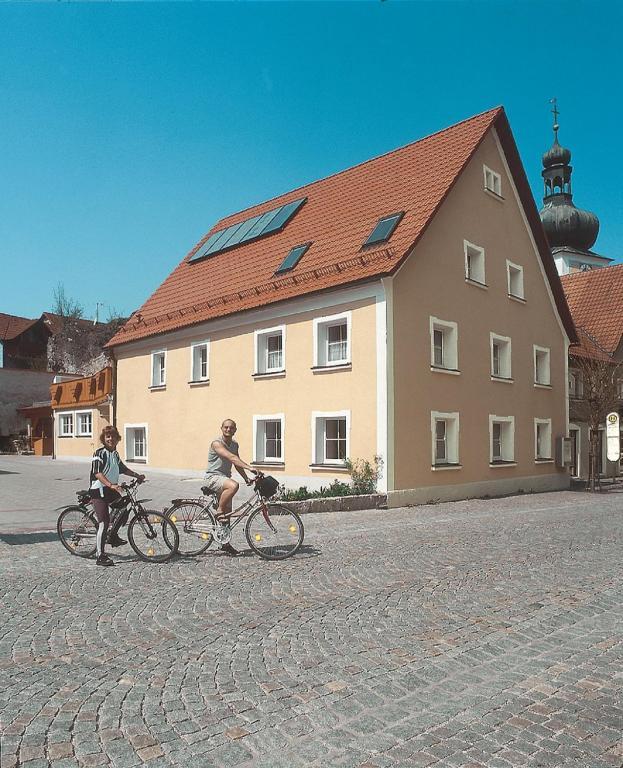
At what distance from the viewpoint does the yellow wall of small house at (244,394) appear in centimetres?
1850

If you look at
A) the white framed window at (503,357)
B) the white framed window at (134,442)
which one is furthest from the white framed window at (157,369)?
the white framed window at (503,357)

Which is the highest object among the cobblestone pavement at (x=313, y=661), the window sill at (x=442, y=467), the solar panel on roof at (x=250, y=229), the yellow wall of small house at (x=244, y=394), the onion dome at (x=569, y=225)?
the onion dome at (x=569, y=225)

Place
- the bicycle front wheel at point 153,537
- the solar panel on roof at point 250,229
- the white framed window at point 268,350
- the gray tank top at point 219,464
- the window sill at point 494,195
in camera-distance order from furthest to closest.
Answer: the solar panel on roof at point 250,229
the window sill at point 494,195
the white framed window at point 268,350
the gray tank top at point 219,464
the bicycle front wheel at point 153,537

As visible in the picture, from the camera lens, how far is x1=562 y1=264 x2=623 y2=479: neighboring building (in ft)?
102

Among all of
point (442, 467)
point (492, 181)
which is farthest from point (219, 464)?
point (492, 181)

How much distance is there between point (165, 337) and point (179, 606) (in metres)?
19.6

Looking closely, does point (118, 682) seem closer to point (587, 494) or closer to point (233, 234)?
point (587, 494)

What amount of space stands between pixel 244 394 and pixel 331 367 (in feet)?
12.6

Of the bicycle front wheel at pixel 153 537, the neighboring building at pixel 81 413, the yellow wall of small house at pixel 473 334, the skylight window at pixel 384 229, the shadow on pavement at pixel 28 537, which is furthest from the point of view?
the neighboring building at pixel 81 413

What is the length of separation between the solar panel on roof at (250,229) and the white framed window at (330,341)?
649cm

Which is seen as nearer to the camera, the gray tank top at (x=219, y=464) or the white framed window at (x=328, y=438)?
the gray tank top at (x=219, y=464)

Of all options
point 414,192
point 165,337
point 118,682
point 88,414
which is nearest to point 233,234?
point 165,337

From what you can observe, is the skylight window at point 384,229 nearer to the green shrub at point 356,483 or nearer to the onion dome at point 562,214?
the green shrub at point 356,483

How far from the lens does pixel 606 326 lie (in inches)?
1368
